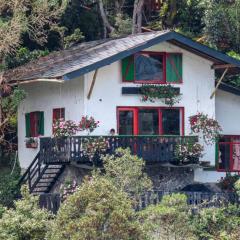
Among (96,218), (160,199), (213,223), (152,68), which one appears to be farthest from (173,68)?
(96,218)

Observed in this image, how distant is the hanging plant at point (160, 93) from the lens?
30.0 metres

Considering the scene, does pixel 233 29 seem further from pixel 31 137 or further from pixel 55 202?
pixel 55 202

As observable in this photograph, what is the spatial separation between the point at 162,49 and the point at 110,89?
2345 millimetres

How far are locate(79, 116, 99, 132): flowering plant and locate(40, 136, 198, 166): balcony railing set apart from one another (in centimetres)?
61

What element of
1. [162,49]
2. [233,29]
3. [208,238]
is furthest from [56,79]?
[233,29]

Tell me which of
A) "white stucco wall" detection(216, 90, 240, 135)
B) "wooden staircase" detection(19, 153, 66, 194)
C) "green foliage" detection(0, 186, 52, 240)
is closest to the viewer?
"green foliage" detection(0, 186, 52, 240)

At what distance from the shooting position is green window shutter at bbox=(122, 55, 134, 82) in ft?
98.1

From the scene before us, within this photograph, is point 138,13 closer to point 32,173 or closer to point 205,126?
point 205,126

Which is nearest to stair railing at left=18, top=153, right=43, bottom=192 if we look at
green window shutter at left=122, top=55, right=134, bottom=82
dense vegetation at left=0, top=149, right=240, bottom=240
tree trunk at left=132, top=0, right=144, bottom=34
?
dense vegetation at left=0, top=149, right=240, bottom=240

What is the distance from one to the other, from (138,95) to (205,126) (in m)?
2.48

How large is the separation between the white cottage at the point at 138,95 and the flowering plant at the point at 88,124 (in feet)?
1.53

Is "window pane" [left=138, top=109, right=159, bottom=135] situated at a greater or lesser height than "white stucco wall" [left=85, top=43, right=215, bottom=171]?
lesser

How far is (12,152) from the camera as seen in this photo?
3525cm

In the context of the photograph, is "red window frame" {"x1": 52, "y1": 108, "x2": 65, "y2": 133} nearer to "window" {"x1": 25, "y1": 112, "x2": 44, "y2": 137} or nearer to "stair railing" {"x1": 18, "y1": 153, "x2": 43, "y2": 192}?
"window" {"x1": 25, "y1": 112, "x2": 44, "y2": 137}
